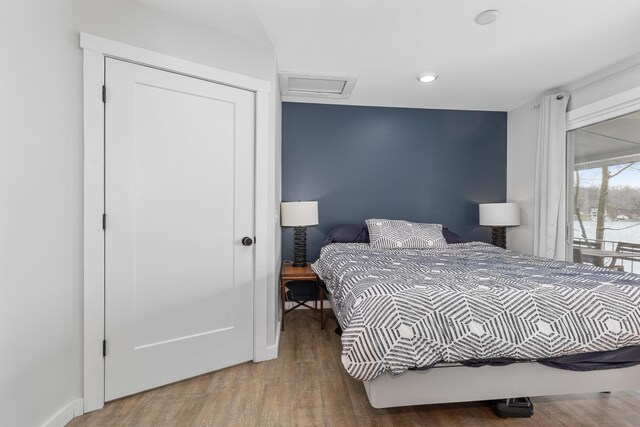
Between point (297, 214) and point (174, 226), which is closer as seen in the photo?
point (174, 226)

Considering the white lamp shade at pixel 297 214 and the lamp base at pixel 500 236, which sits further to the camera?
the lamp base at pixel 500 236

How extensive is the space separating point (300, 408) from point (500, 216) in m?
2.96

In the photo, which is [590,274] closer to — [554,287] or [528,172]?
[554,287]

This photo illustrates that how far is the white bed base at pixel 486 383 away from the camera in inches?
58.2

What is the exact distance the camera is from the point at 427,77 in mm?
2869

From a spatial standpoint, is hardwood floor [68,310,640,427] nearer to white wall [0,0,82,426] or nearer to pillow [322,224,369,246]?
white wall [0,0,82,426]

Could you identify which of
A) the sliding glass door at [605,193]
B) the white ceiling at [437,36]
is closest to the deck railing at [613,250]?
the sliding glass door at [605,193]

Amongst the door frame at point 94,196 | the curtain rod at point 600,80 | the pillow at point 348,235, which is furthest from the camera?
the pillow at point 348,235

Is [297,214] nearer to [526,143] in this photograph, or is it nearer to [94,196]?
[94,196]

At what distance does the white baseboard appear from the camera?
4.99 feet

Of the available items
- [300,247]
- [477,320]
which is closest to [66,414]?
[300,247]

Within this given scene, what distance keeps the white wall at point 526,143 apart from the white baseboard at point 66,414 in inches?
165

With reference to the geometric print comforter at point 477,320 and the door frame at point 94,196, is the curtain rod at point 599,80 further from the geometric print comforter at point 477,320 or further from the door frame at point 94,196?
the door frame at point 94,196

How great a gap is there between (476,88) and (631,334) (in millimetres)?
2508
